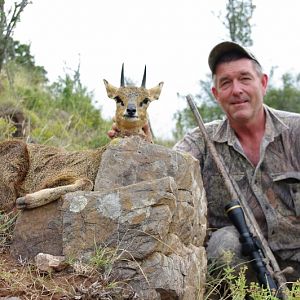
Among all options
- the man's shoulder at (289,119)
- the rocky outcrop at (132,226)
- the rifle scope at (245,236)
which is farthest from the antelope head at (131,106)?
the man's shoulder at (289,119)

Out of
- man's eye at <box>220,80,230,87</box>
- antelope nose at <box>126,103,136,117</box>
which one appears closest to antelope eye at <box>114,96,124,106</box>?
antelope nose at <box>126,103,136,117</box>

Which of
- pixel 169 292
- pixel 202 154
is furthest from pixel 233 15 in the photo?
Answer: pixel 169 292

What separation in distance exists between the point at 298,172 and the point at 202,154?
3.60 feet

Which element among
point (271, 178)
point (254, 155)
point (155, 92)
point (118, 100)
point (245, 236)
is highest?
point (155, 92)

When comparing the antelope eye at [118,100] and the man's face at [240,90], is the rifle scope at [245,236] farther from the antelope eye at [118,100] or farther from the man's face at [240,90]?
the antelope eye at [118,100]

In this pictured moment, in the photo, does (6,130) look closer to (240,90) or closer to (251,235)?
(240,90)

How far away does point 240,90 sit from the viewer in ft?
21.4

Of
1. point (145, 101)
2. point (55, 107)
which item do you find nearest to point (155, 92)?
point (145, 101)

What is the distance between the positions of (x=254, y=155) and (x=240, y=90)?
0.77m

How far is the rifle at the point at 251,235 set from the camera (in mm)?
5824

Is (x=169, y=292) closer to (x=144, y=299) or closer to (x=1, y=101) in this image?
(x=144, y=299)

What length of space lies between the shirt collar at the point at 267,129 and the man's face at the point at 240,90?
13 cm

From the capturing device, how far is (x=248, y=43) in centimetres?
1416

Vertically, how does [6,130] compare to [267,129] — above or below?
below
